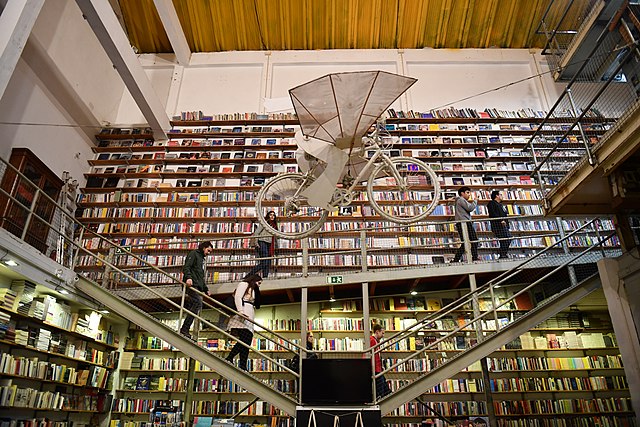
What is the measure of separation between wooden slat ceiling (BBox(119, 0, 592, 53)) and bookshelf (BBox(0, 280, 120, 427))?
619 centimetres

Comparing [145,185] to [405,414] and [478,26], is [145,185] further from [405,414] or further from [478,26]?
[478,26]

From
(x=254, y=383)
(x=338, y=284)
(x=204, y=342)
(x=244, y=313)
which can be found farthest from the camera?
(x=204, y=342)

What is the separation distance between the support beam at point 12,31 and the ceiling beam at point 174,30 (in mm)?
3528

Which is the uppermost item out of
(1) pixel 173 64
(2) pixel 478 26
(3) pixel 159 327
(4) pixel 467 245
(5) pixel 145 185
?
(2) pixel 478 26

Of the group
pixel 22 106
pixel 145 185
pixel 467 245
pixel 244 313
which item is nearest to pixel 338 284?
pixel 244 313

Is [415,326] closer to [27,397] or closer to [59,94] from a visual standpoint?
[27,397]

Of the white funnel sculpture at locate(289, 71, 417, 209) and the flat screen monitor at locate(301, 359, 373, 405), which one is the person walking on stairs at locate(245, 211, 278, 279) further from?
the white funnel sculpture at locate(289, 71, 417, 209)

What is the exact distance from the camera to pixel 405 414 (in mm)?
5781

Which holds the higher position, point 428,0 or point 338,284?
point 428,0

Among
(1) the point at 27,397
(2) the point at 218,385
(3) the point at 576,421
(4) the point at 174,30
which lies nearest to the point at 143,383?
(2) the point at 218,385

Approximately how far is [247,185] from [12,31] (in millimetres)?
3876

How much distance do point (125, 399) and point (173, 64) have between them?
6.59 m

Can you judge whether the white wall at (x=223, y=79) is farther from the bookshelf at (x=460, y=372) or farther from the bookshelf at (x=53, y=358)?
the bookshelf at (x=460, y=372)

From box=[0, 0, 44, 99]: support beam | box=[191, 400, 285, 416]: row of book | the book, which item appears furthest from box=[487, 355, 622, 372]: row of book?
box=[0, 0, 44, 99]: support beam
